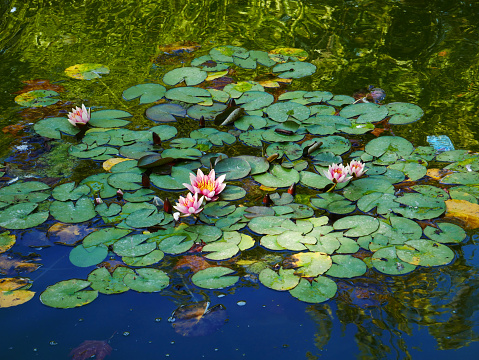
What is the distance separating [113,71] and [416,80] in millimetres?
2525

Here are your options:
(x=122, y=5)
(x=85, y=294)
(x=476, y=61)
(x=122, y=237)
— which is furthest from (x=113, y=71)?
(x=476, y=61)

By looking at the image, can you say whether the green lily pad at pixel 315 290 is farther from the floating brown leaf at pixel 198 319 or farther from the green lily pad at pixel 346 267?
the floating brown leaf at pixel 198 319

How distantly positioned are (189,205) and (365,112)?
1.61m

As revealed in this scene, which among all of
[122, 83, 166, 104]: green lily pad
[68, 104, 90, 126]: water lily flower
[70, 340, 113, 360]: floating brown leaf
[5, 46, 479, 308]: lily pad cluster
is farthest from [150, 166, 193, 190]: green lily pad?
[70, 340, 113, 360]: floating brown leaf

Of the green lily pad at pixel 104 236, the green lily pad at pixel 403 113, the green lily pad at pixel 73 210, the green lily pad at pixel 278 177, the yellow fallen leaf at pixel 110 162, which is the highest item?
the green lily pad at pixel 403 113

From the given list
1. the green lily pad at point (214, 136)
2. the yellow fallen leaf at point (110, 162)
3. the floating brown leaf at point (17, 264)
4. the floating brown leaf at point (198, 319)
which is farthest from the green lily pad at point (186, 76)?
the floating brown leaf at point (198, 319)

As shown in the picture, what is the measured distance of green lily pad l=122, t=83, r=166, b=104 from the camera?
3.64m

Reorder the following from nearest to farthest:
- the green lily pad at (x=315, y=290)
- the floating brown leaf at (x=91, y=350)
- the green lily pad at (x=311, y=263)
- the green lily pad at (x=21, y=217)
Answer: the floating brown leaf at (x=91, y=350) → the green lily pad at (x=315, y=290) → the green lily pad at (x=311, y=263) → the green lily pad at (x=21, y=217)

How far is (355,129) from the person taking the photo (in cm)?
332

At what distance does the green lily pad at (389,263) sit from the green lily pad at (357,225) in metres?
0.14

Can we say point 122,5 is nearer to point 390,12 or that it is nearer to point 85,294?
point 390,12

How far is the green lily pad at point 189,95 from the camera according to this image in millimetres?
3592

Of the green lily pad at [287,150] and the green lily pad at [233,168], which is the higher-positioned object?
the green lily pad at [287,150]

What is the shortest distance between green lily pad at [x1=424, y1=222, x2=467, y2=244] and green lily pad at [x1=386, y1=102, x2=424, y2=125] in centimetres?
104
